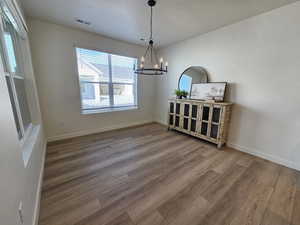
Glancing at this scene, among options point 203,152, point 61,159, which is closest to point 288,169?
point 203,152

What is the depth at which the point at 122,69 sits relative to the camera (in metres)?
4.00

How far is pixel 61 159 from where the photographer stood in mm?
2316

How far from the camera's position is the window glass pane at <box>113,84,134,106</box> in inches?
158

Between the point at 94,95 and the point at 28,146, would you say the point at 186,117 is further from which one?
the point at 28,146

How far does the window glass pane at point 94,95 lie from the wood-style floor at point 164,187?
1252 millimetres

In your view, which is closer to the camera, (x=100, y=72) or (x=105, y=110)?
(x=100, y=72)

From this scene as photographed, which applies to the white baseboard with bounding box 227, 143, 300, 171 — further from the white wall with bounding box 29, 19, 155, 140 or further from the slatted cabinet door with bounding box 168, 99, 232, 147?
the white wall with bounding box 29, 19, 155, 140

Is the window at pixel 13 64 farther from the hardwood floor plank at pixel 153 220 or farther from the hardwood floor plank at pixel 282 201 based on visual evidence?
the hardwood floor plank at pixel 282 201

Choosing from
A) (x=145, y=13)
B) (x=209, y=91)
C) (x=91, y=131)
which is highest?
(x=145, y=13)

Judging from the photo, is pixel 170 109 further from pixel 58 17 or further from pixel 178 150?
pixel 58 17

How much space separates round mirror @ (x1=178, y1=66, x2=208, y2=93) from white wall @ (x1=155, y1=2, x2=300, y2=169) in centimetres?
18

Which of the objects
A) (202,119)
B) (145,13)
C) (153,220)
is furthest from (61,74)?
(202,119)

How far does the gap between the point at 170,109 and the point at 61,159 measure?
2.88 metres

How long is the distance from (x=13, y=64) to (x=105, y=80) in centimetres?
208
